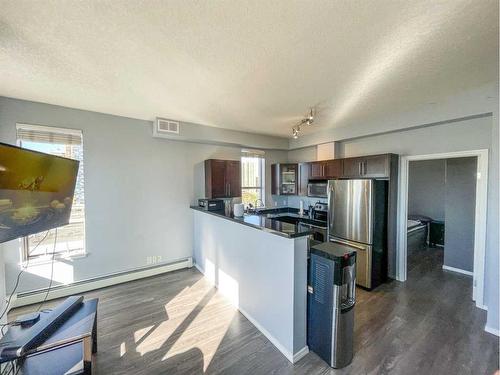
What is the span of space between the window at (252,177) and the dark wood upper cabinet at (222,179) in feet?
1.88

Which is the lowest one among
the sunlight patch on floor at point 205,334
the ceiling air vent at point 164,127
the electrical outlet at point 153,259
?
the sunlight patch on floor at point 205,334

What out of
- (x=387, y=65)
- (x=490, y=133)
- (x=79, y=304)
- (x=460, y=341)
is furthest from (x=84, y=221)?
(x=490, y=133)

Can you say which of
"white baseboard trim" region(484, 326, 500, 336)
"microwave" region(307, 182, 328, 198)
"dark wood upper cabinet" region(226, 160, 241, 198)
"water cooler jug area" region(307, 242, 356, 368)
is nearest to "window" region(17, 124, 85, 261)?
"dark wood upper cabinet" region(226, 160, 241, 198)

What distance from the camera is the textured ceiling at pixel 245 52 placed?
140 centimetres

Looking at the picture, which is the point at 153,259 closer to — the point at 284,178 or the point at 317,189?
the point at 284,178

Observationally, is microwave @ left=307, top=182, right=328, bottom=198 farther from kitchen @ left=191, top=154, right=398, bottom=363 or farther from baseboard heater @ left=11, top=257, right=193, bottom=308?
baseboard heater @ left=11, top=257, right=193, bottom=308

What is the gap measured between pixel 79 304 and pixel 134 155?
2.33 m

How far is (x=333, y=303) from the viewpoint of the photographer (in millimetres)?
1914

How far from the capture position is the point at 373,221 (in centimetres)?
331

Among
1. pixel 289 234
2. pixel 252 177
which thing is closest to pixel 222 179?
pixel 252 177

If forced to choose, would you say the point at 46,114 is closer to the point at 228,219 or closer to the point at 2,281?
the point at 2,281

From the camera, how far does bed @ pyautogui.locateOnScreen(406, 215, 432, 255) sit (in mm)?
4855

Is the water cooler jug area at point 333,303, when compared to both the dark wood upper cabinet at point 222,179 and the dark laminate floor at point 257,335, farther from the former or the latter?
the dark wood upper cabinet at point 222,179

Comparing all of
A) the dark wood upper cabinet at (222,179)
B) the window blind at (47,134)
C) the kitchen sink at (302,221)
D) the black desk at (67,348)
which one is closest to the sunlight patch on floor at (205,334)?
the black desk at (67,348)
